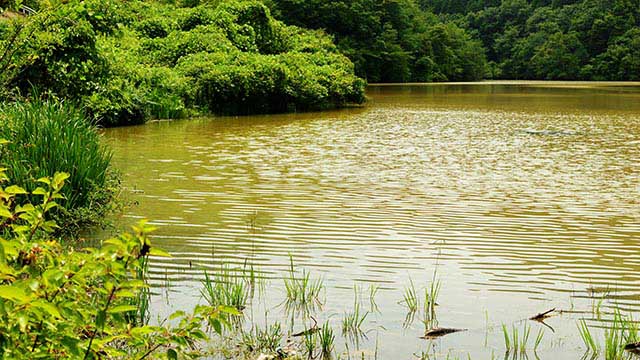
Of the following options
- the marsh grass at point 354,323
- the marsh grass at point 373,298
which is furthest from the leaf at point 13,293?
the marsh grass at point 373,298

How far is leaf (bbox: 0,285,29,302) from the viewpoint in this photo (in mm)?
1971

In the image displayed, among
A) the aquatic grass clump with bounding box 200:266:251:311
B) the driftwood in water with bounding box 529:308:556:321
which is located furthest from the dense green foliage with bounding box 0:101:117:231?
the driftwood in water with bounding box 529:308:556:321

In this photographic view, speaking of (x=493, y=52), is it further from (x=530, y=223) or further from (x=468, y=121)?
(x=530, y=223)

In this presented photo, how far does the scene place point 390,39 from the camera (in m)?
57.3

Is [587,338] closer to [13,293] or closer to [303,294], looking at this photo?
[303,294]

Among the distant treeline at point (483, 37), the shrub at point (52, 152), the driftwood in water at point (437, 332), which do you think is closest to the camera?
the driftwood in water at point (437, 332)

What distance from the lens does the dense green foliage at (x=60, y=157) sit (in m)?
6.50

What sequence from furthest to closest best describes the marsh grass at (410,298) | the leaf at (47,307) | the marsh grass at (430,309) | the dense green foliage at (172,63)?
the dense green foliage at (172,63) < the marsh grass at (410,298) < the marsh grass at (430,309) < the leaf at (47,307)

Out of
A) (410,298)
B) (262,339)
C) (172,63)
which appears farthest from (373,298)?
(172,63)

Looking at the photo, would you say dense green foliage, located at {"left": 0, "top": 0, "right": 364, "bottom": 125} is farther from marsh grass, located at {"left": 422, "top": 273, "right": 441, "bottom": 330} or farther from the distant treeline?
the distant treeline

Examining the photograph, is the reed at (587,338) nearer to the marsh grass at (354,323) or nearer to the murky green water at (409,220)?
the murky green water at (409,220)

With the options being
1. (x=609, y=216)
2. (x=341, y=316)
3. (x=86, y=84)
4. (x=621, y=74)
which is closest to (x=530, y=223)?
(x=609, y=216)

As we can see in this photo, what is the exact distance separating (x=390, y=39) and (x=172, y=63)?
116 ft

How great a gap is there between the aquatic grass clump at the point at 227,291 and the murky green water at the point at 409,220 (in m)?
0.09
